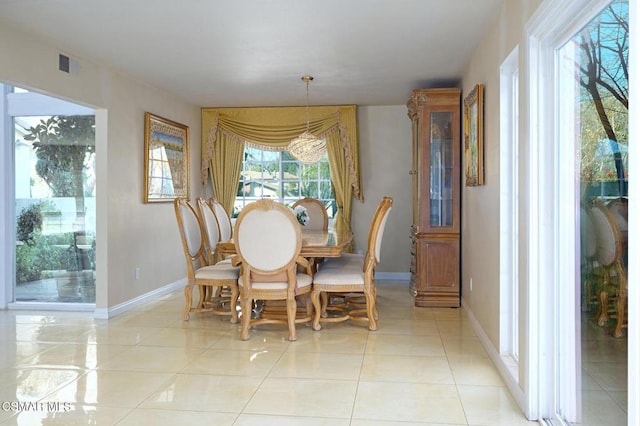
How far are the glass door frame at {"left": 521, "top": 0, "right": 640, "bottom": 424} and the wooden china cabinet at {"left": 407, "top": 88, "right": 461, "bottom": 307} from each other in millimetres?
2712

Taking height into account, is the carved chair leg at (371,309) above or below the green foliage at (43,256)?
below

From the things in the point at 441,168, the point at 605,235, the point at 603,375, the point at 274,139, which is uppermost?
the point at 274,139

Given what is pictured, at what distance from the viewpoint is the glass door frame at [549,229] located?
2.33 metres

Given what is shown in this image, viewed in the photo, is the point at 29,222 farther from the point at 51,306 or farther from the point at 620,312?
the point at 620,312

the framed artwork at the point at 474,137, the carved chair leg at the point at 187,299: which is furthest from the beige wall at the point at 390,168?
the carved chair leg at the point at 187,299

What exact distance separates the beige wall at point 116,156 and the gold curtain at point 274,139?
1107mm

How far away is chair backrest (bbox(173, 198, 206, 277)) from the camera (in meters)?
4.71

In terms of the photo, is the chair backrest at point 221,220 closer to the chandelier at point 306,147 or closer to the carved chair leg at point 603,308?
the chandelier at point 306,147

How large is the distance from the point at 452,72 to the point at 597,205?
3.63 m

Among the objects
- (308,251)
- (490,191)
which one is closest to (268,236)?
(308,251)

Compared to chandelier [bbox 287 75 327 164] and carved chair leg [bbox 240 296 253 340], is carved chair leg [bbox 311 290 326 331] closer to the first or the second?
carved chair leg [bbox 240 296 253 340]

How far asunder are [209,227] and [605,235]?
4.03 meters

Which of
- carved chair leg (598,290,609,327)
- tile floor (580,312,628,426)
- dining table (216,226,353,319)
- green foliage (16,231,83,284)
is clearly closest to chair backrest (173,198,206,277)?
dining table (216,226,353,319)

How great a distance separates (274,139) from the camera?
7.22 m
